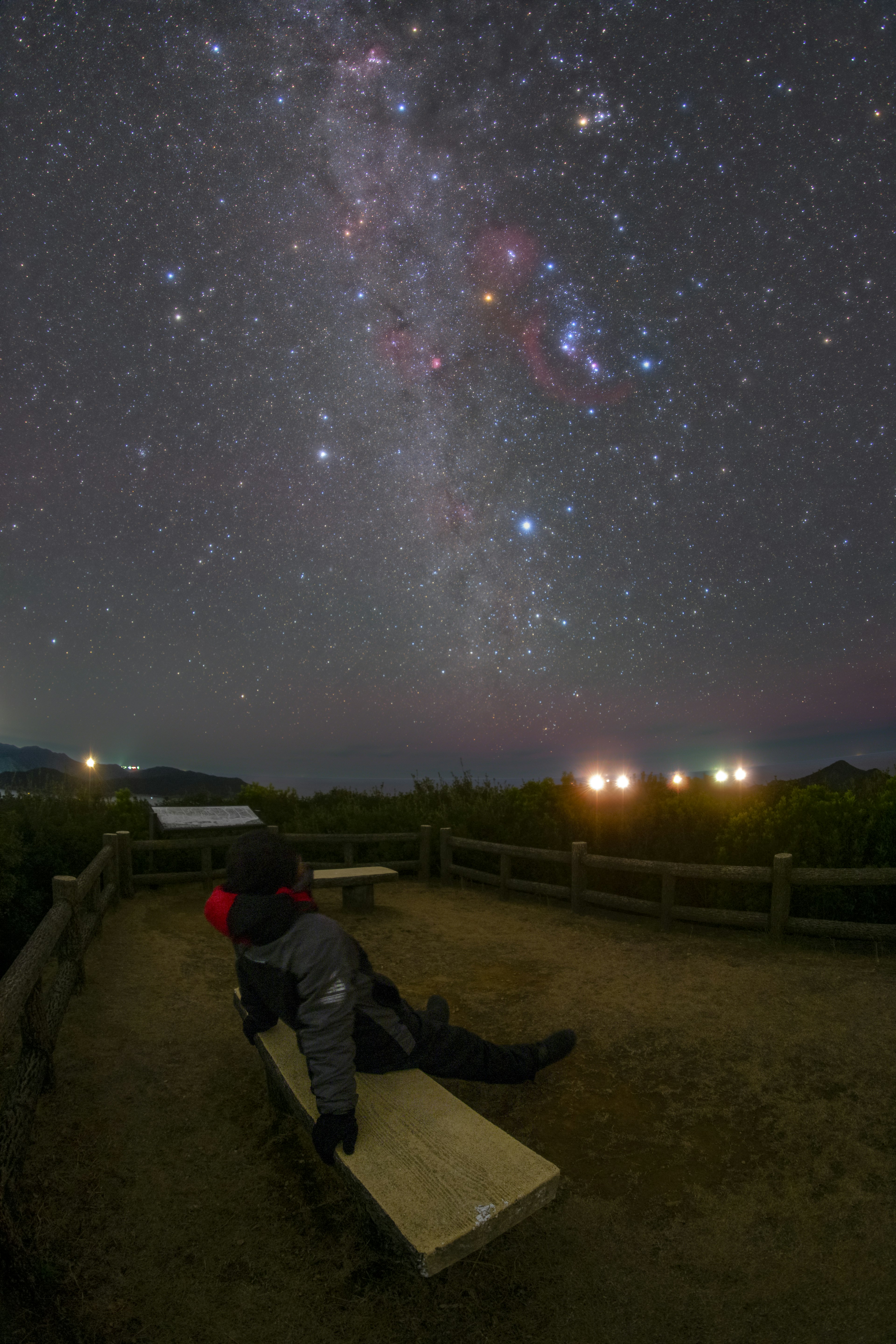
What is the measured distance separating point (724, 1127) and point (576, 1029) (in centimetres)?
141

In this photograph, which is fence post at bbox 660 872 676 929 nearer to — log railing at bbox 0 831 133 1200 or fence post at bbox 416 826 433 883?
fence post at bbox 416 826 433 883

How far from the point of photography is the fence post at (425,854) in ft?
35.7

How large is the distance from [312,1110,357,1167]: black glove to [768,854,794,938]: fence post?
5446mm

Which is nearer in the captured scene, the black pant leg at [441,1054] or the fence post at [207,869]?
the black pant leg at [441,1054]

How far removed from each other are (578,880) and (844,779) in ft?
16.2

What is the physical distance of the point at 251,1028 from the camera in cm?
376

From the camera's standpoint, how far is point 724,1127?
3652mm

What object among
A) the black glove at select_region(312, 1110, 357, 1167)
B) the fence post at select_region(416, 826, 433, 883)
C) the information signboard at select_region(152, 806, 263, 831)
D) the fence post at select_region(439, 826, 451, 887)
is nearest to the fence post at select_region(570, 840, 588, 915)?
the fence post at select_region(439, 826, 451, 887)

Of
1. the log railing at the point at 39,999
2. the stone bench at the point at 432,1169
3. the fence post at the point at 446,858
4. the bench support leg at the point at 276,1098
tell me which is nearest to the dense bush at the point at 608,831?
the fence post at the point at 446,858

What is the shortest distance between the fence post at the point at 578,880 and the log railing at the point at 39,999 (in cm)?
548

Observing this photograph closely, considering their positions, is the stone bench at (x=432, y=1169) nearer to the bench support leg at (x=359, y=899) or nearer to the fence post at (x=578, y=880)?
the fence post at (x=578, y=880)

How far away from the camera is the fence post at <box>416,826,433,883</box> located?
10.9m

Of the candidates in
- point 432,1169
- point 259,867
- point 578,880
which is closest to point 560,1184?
point 432,1169

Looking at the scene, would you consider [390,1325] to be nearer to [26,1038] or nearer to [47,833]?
[26,1038]
